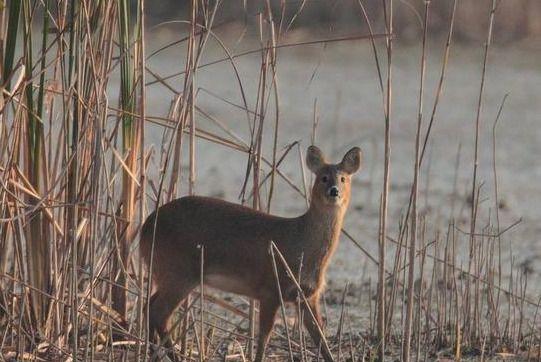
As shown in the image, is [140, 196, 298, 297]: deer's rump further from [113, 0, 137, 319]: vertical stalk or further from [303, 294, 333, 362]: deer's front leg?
[303, 294, 333, 362]: deer's front leg

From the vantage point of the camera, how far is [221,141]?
751 cm

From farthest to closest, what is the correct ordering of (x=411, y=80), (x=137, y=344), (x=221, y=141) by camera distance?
(x=411, y=80)
(x=221, y=141)
(x=137, y=344)

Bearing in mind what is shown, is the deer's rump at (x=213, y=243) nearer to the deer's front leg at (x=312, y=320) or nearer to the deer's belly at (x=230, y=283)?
the deer's belly at (x=230, y=283)

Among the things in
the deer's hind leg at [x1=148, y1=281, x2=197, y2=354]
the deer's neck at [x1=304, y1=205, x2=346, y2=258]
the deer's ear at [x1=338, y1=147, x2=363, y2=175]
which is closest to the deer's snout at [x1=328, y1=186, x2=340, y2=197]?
the deer's neck at [x1=304, y1=205, x2=346, y2=258]

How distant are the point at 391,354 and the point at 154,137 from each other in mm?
8423

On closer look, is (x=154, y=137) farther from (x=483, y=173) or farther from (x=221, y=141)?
(x=221, y=141)

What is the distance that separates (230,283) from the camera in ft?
24.9

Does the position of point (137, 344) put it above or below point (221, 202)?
below

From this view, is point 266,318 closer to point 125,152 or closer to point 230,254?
point 230,254

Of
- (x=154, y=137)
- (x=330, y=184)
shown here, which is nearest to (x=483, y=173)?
(x=154, y=137)

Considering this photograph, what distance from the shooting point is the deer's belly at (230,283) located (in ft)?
24.8

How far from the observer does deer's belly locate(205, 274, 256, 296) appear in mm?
7547

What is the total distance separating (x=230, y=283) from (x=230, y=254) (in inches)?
5.8

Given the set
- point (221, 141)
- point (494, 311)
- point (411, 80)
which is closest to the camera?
point (221, 141)
